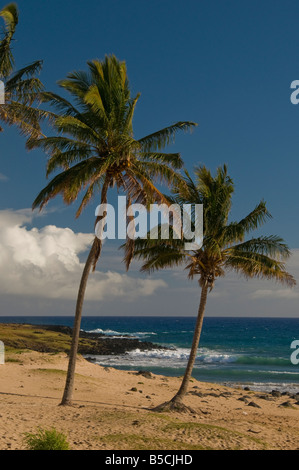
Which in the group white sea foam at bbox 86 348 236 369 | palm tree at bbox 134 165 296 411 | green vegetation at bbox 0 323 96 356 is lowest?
white sea foam at bbox 86 348 236 369

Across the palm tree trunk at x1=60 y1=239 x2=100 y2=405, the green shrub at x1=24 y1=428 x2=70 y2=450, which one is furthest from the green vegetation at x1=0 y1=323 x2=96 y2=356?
the green shrub at x1=24 y1=428 x2=70 y2=450

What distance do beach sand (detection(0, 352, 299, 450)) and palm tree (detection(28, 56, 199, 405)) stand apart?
2.66 meters

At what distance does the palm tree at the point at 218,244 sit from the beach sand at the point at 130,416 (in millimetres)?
3276

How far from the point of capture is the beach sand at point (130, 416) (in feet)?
35.9

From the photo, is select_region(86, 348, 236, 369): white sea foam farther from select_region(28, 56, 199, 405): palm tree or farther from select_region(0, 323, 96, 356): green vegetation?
select_region(28, 56, 199, 405): palm tree

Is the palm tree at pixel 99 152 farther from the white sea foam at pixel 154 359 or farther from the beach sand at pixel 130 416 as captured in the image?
the white sea foam at pixel 154 359

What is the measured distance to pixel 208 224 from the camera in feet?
57.9

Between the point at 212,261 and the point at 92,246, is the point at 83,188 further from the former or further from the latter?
the point at 212,261

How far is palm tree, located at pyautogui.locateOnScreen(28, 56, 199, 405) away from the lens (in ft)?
50.5

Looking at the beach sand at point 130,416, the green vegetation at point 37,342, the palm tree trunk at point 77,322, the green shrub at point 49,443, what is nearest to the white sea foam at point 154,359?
the green vegetation at point 37,342

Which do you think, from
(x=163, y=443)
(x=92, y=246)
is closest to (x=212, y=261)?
(x=92, y=246)

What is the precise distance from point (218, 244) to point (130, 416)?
7.18m

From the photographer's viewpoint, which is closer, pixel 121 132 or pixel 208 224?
pixel 121 132
